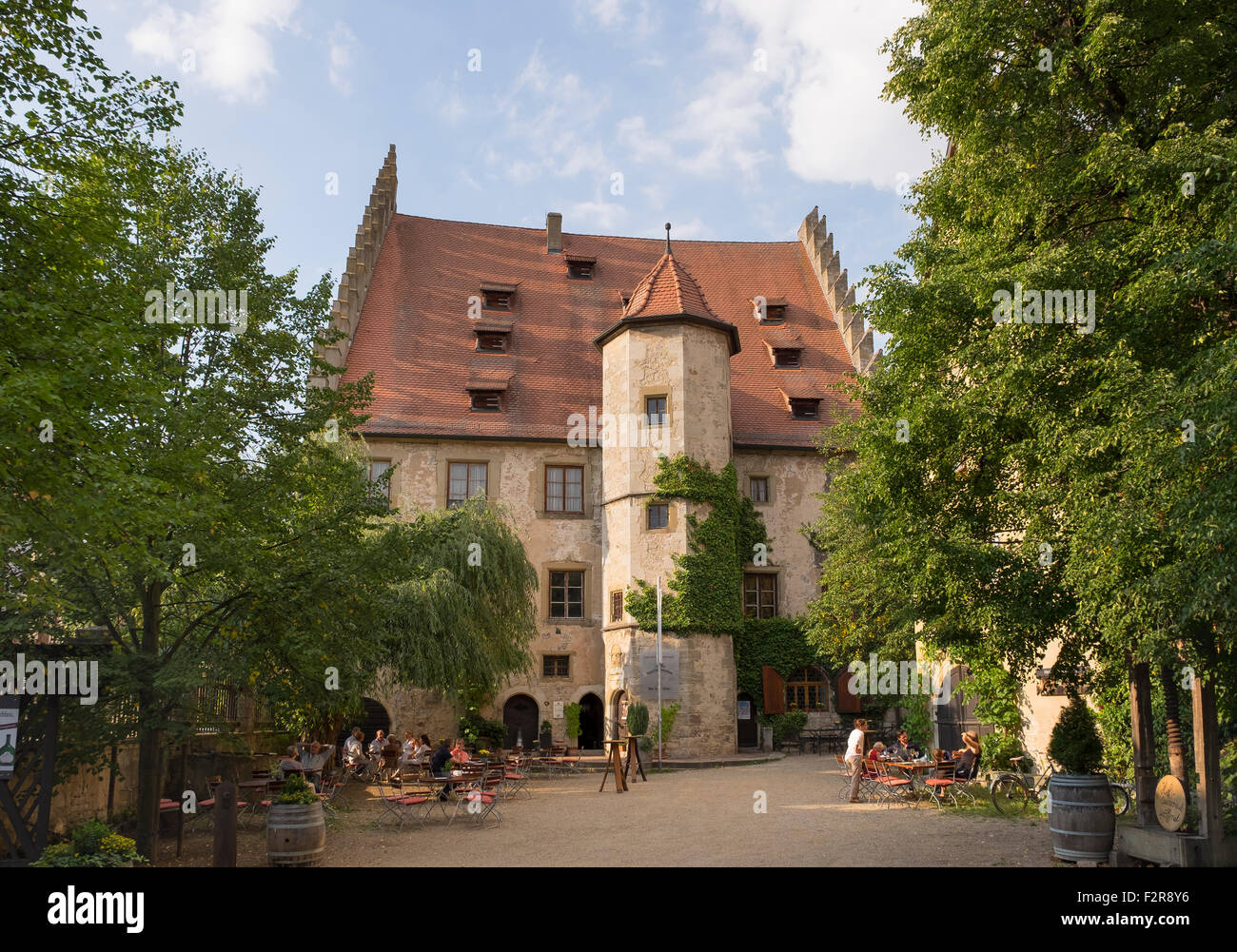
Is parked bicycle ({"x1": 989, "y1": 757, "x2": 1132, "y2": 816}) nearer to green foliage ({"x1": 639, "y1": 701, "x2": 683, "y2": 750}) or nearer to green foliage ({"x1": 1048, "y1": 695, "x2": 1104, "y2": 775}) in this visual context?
green foliage ({"x1": 1048, "y1": 695, "x2": 1104, "y2": 775})

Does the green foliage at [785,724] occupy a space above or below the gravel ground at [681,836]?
below

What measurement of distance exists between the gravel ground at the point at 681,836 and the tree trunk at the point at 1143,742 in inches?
50.8

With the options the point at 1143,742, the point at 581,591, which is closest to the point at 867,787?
the point at 1143,742

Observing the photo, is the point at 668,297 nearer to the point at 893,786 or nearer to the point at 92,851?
the point at 893,786

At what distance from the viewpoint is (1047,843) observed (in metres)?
11.6

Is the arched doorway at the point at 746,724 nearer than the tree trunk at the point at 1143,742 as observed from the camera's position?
No

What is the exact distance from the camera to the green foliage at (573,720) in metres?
27.5

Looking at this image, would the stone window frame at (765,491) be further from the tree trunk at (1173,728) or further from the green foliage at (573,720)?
the tree trunk at (1173,728)

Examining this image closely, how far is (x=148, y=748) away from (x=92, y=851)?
2344 mm

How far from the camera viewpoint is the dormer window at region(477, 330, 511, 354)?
3166 centimetres

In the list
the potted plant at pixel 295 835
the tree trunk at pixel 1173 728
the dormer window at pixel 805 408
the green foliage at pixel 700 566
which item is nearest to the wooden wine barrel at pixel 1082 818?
the tree trunk at pixel 1173 728

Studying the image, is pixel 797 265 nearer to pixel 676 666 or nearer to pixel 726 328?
pixel 726 328

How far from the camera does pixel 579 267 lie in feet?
116
